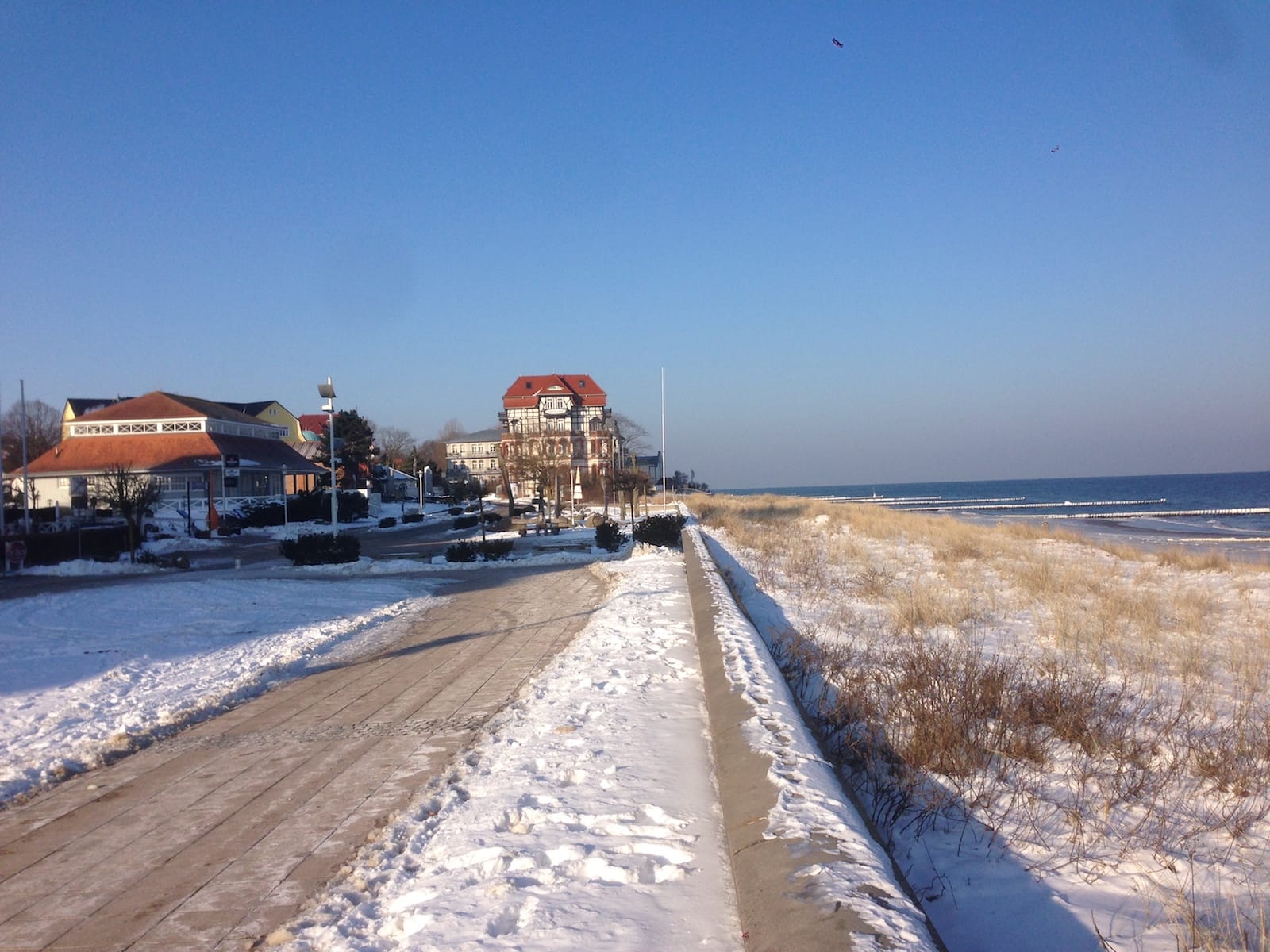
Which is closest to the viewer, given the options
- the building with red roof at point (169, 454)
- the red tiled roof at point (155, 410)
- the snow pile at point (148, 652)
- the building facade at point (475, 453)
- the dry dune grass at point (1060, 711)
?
the dry dune grass at point (1060, 711)

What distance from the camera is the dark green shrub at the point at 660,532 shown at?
1078 inches

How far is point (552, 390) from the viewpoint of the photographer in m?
92.2

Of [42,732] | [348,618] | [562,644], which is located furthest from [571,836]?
[348,618]

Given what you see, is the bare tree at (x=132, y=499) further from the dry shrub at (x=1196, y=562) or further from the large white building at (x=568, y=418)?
the large white building at (x=568, y=418)

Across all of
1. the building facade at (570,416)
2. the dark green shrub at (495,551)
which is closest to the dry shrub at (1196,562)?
the dark green shrub at (495,551)

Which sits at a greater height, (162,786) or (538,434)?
(538,434)

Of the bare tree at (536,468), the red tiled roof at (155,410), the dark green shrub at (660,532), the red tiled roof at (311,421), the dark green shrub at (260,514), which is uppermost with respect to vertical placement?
the red tiled roof at (311,421)

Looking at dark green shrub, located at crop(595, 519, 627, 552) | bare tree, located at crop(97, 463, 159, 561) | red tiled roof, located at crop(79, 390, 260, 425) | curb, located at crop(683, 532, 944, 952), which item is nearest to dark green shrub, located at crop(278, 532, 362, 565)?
bare tree, located at crop(97, 463, 159, 561)

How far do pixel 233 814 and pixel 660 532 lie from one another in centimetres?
2210

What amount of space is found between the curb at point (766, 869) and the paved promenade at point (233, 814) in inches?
80.1

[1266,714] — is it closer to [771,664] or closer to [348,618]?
[771,664]

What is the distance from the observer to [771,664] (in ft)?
27.2

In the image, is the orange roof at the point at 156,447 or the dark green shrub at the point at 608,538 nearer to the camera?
the dark green shrub at the point at 608,538

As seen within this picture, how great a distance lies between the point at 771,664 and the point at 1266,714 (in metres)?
3.90
